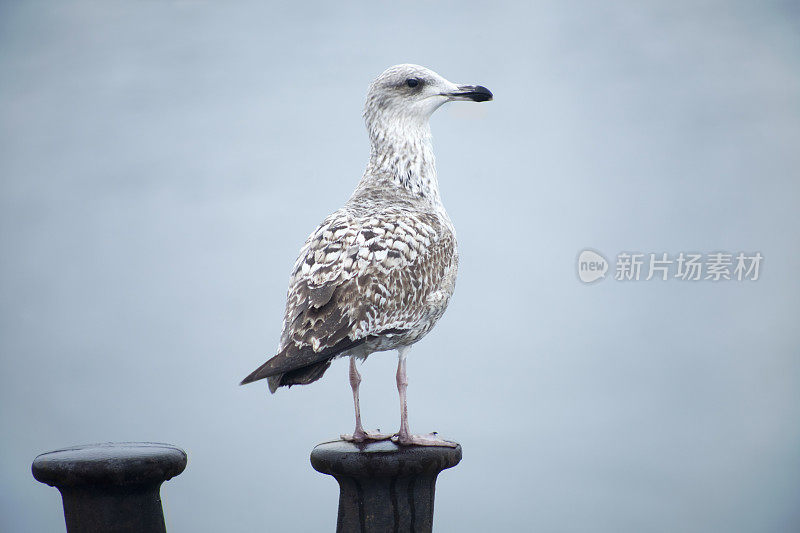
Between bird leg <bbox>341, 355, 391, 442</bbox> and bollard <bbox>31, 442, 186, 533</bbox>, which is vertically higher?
bird leg <bbox>341, 355, 391, 442</bbox>

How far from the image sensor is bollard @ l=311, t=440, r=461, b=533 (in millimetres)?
4312

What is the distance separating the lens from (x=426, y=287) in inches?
173

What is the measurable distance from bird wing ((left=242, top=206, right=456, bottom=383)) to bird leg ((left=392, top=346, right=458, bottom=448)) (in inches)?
15.2

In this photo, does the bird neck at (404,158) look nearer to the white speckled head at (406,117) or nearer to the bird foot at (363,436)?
the white speckled head at (406,117)

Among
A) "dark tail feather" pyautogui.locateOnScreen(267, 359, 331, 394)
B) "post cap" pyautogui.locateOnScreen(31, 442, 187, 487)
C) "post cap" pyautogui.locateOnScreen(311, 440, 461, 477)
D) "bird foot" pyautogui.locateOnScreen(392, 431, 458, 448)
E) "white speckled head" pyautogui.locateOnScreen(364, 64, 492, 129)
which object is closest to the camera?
"dark tail feather" pyautogui.locateOnScreen(267, 359, 331, 394)

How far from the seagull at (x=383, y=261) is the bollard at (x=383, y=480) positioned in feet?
0.43

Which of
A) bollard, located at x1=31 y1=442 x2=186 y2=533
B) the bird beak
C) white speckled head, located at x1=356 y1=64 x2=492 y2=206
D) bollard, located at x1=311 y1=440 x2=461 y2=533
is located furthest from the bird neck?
bollard, located at x1=31 y1=442 x2=186 y2=533

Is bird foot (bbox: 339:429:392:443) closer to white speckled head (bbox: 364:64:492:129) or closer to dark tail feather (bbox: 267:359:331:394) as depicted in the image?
dark tail feather (bbox: 267:359:331:394)

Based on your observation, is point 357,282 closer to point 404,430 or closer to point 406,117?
point 404,430

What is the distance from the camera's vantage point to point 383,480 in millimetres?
4387

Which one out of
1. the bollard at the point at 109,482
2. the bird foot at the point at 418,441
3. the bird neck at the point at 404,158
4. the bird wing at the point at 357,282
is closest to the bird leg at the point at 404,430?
the bird foot at the point at 418,441

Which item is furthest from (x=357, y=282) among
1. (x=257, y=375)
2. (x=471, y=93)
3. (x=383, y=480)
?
(x=471, y=93)

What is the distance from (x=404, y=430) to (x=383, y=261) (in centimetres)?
85

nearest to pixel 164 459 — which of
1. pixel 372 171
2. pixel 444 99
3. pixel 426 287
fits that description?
pixel 426 287
